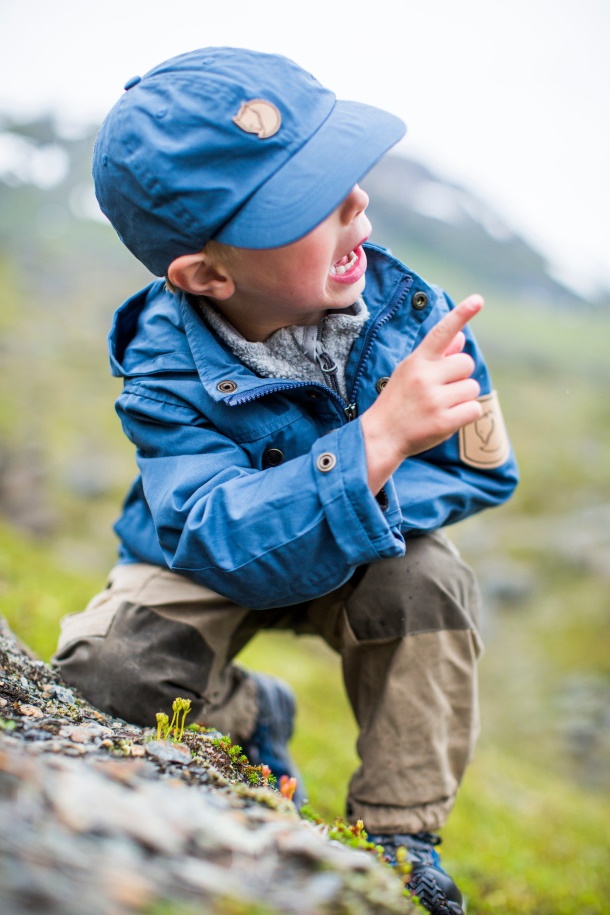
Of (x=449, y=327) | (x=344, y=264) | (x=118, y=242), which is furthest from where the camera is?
(x=118, y=242)

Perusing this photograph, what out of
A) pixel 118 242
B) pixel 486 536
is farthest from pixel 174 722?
pixel 118 242

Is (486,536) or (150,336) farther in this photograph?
(486,536)

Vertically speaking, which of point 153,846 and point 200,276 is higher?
point 200,276

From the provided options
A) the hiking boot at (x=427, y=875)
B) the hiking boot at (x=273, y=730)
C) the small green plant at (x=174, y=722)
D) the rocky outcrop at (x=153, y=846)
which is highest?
the rocky outcrop at (x=153, y=846)

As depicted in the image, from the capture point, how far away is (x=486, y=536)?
64.5 ft

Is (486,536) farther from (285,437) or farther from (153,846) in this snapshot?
(153,846)

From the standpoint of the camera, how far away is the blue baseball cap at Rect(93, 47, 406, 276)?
311 cm

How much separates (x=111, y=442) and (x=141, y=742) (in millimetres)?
19652

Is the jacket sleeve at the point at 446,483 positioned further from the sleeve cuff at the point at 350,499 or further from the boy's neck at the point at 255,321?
the sleeve cuff at the point at 350,499

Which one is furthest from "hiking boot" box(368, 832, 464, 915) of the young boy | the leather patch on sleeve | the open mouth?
the open mouth

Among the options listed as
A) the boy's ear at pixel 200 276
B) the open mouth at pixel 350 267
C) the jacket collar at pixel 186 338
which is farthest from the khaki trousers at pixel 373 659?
the boy's ear at pixel 200 276

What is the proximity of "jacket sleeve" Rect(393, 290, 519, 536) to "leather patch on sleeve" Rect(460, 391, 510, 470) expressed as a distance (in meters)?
0.03

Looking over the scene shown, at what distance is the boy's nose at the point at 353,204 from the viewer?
3406 millimetres

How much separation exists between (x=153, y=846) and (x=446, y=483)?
2.69 m
